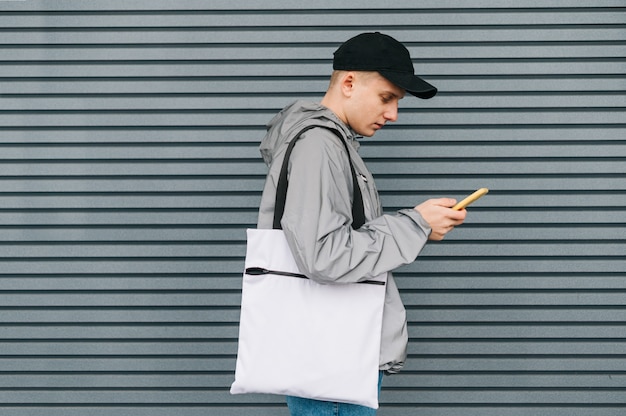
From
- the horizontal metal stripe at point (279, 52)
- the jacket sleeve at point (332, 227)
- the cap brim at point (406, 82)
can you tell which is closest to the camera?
the jacket sleeve at point (332, 227)

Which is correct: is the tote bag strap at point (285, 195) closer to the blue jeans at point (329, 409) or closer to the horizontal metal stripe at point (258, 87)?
the blue jeans at point (329, 409)

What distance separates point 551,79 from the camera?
10.8 feet

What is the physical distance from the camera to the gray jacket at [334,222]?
1964 mm

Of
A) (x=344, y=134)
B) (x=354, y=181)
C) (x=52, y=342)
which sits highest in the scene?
(x=344, y=134)

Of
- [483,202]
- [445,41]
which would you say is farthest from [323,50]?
[483,202]

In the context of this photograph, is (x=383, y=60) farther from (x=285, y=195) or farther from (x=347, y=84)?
(x=285, y=195)

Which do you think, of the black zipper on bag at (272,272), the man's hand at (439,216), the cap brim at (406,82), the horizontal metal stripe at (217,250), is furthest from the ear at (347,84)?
the horizontal metal stripe at (217,250)

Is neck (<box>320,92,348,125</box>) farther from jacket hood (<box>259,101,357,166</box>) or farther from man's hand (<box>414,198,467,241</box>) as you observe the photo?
man's hand (<box>414,198,467,241</box>)

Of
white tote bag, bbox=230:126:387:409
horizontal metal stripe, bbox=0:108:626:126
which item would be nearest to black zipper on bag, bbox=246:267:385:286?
white tote bag, bbox=230:126:387:409

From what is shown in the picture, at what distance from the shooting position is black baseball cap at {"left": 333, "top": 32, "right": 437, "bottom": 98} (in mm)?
2088

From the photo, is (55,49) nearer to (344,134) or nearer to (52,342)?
(52,342)

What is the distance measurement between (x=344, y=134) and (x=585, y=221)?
5.72 ft

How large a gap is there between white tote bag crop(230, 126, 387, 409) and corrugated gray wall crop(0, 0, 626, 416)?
4.18ft

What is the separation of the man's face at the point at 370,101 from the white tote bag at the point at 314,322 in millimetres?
136
